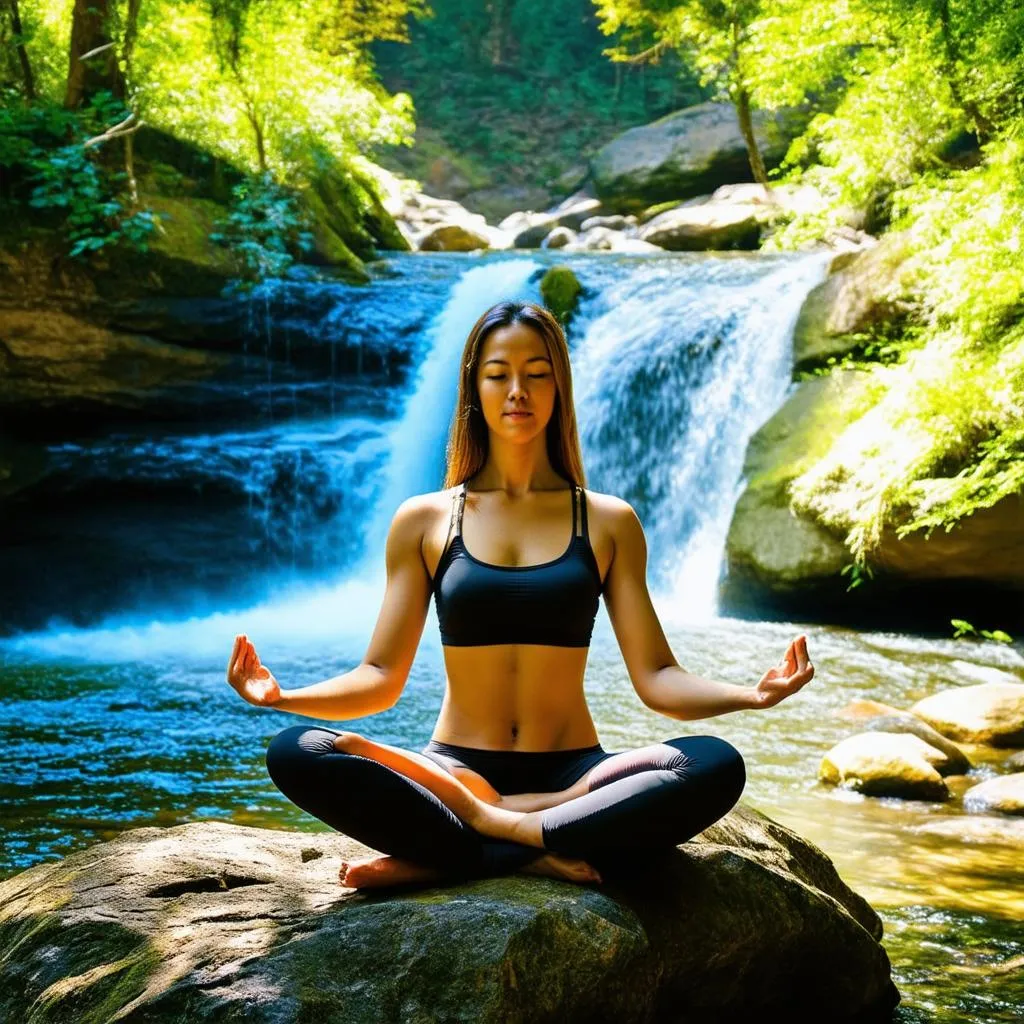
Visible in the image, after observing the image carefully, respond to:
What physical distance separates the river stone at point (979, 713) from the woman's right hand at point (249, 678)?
197 inches

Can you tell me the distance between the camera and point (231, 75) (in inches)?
483

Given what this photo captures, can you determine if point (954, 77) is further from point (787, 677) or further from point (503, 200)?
point (503, 200)

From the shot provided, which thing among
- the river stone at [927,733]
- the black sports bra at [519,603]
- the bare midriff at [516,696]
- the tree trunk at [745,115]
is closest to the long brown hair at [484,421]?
the black sports bra at [519,603]

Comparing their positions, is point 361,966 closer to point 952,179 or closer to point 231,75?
point 952,179

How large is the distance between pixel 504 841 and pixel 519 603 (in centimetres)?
50

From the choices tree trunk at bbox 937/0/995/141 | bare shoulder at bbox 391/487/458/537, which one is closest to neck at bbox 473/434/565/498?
bare shoulder at bbox 391/487/458/537

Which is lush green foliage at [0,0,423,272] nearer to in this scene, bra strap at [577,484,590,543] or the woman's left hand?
bra strap at [577,484,590,543]

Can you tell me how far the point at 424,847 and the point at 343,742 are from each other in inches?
10.5

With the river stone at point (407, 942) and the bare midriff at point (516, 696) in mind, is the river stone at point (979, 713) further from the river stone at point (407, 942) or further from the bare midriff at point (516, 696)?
the bare midriff at point (516, 696)

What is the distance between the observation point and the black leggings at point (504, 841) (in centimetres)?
231

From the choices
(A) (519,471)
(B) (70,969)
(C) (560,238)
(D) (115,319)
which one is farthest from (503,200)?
(B) (70,969)

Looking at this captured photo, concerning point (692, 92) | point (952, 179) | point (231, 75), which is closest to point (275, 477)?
point (231, 75)

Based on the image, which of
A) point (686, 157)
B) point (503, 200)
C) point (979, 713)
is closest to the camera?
point (979, 713)

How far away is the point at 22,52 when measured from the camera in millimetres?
11055
